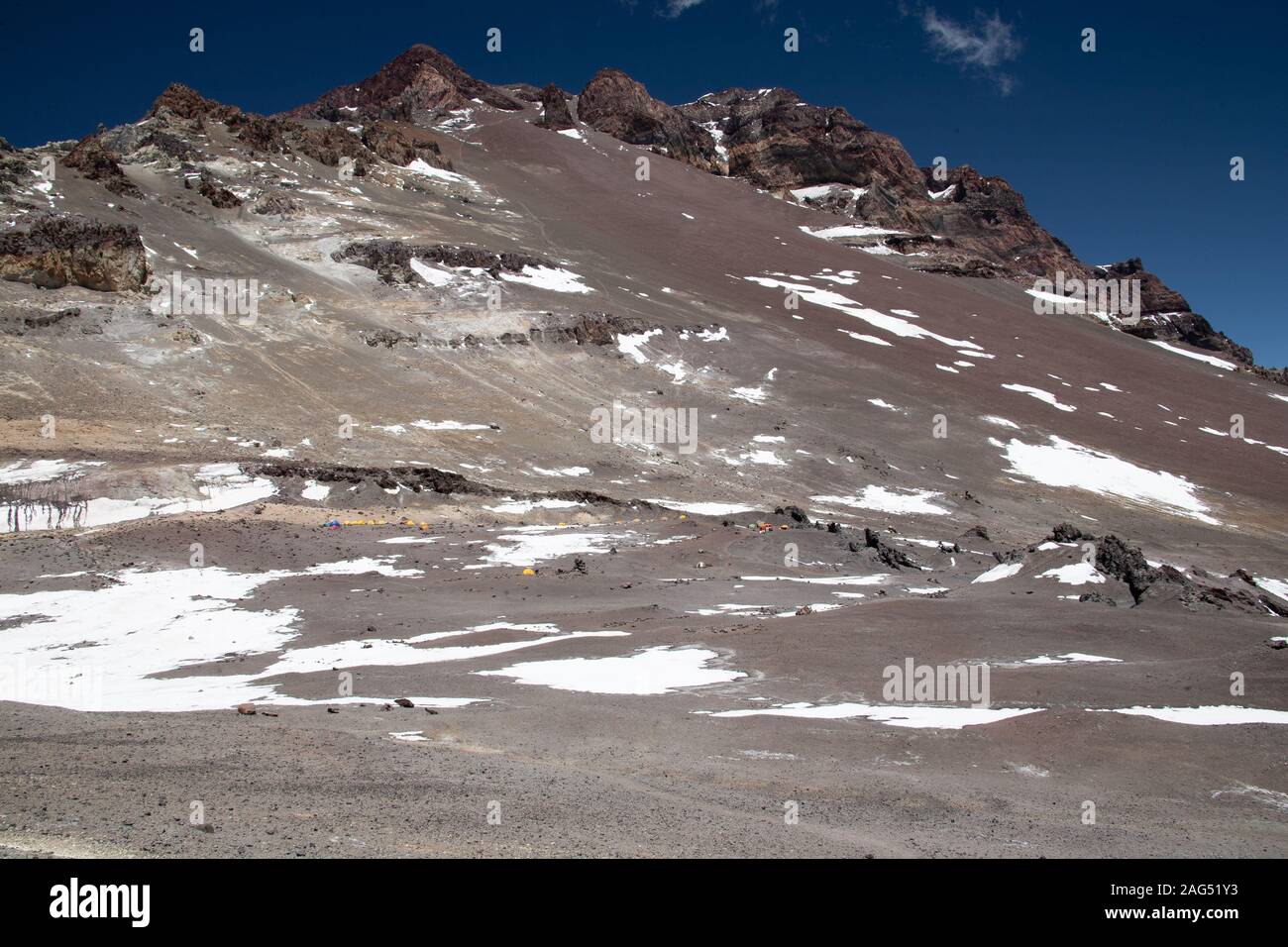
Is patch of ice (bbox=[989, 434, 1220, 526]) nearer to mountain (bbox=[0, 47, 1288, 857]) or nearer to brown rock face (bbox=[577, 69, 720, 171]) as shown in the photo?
mountain (bbox=[0, 47, 1288, 857])

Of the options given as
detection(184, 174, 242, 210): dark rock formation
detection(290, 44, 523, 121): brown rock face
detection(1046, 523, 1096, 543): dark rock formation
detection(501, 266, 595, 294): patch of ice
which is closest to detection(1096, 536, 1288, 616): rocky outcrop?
detection(1046, 523, 1096, 543): dark rock formation

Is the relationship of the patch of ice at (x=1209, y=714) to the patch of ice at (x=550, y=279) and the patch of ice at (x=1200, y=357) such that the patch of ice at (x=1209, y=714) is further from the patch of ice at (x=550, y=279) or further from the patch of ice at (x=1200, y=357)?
the patch of ice at (x=1200, y=357)

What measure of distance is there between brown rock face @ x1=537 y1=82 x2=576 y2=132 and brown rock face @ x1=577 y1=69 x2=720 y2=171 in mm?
8150

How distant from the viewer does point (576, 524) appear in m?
26.6

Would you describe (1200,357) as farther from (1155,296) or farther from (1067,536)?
(1067,536)

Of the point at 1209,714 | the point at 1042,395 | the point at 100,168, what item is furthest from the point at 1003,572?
the point at 100,168

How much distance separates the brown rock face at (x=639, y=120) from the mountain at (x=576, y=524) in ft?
119

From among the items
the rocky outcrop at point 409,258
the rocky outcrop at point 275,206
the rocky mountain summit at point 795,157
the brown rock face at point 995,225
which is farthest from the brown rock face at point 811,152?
the rocky outcrop at point 275,206

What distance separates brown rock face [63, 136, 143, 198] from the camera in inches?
1853

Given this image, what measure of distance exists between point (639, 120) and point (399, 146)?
48.9 metres

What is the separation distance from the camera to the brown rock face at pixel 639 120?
113 metres

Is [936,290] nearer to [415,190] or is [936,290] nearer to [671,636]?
[415,190]
